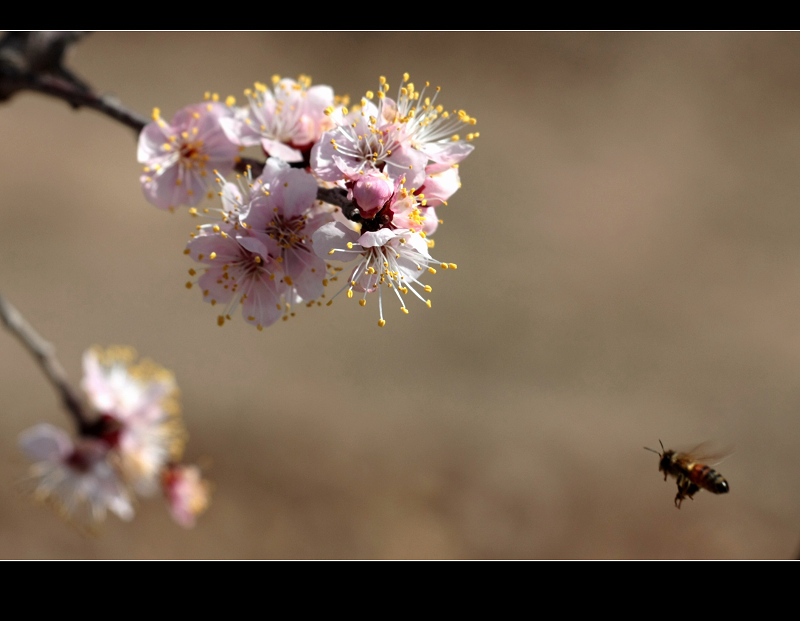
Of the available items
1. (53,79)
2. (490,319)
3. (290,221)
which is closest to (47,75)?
(53,79)

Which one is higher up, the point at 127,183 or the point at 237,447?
the point at 127,183

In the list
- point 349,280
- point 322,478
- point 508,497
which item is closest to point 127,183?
point 322,478

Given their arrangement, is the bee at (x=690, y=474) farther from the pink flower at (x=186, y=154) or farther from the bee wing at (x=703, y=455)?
the pink flower at (x=186, y=154)

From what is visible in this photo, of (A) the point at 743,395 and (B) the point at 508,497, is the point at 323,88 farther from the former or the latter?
(A) the point at 743,395

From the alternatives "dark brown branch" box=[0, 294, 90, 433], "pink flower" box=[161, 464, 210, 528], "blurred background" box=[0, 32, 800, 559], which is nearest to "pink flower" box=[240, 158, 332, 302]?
"dark brown branch" box=[0, 294, 90, 433]

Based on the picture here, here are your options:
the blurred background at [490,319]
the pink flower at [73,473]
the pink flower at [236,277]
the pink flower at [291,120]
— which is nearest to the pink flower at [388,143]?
the pink flower at [291,120]
